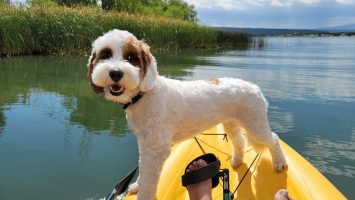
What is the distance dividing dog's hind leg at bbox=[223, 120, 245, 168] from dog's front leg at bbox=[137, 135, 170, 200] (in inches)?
40.9

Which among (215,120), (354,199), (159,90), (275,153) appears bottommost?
(354,199)

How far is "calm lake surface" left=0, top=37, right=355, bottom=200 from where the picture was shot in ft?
15.0

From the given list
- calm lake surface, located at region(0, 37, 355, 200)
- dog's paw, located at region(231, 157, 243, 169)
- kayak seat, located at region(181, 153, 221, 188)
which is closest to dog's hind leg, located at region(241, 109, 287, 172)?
dog's paw, located at region(231, 157, 243, 169)

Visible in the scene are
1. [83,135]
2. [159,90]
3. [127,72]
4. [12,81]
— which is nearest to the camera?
[127,72]

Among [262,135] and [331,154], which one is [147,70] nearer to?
[262,135]

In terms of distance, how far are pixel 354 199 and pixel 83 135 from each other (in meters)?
3.66

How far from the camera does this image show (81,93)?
9203 mm

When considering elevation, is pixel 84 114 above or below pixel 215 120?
below

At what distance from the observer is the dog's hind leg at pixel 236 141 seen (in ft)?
12.9

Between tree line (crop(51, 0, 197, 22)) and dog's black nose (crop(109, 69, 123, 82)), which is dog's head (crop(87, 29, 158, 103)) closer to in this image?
dog's black nose (crop(109, 69, 123, 82))

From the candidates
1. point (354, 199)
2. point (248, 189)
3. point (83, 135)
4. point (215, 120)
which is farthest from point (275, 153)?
point (83, 135)

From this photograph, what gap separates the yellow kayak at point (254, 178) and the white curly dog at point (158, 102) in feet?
0.51

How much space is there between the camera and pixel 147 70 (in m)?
2.77

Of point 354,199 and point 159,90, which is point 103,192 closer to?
point 159,90
